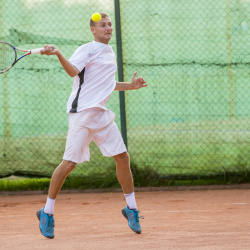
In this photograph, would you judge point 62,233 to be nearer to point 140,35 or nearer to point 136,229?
point 136,229

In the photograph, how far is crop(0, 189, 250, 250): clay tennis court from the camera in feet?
14.9

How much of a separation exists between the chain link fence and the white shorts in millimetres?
3112

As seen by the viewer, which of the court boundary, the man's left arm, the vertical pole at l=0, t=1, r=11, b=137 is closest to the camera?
the man's left arm

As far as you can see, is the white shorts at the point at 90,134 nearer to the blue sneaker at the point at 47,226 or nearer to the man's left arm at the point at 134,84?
the man's left arm at the point at 134,84

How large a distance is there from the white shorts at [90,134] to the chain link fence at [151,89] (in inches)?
123

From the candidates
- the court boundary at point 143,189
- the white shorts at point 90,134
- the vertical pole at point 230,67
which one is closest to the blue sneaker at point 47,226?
the white shorts at point 90,134

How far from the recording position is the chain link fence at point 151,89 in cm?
815

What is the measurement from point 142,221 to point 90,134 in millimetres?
1134

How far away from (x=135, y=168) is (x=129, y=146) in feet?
1.02

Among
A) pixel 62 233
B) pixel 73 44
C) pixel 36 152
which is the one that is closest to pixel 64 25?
pixel 73 44

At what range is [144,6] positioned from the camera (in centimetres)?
834

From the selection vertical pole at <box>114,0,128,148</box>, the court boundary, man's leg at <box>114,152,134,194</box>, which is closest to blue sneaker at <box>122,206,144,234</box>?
man's leg at <box>114,152,134,194</box>

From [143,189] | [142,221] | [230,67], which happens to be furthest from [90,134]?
[230,67]

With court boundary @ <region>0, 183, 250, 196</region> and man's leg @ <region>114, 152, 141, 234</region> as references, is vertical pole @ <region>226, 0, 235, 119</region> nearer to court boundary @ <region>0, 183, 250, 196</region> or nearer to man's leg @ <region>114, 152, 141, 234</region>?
court boundary @ <region>0, 183, 250, 196</region>
